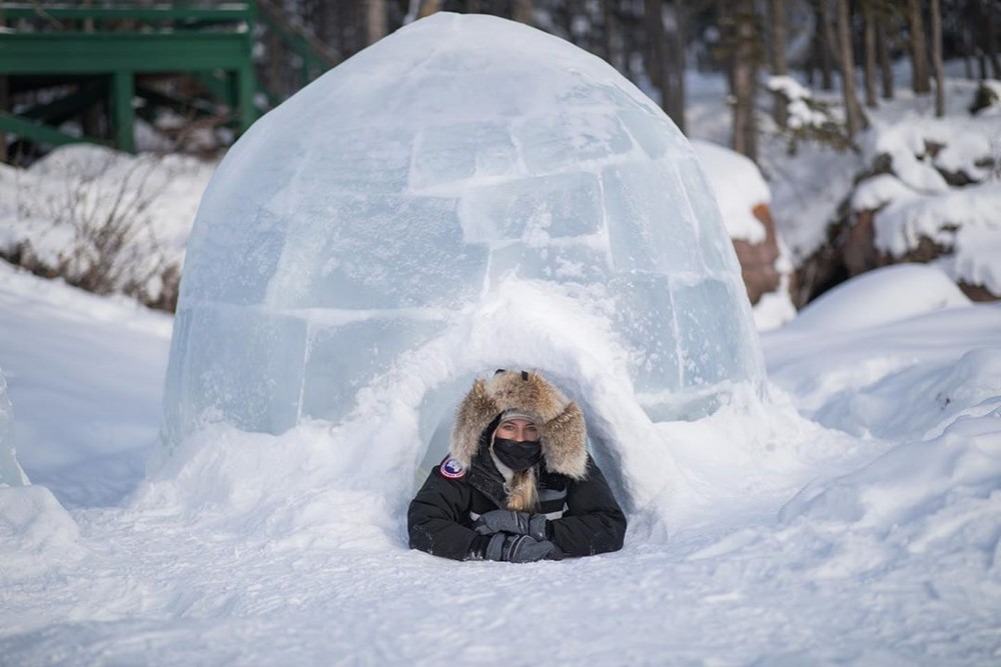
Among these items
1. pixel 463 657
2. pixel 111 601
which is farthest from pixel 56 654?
pixel 463 657

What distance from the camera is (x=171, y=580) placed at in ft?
11.9

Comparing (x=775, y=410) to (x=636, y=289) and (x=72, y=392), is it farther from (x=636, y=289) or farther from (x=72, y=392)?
(x=72, y=392)

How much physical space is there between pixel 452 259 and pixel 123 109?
31.2 ft

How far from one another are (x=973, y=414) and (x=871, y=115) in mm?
14306

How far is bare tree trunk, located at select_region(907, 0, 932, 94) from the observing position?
15.4m

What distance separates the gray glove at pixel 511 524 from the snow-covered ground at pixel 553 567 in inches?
9.4

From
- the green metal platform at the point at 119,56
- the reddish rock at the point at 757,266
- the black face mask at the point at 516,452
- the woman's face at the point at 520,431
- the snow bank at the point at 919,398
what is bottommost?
the reddish rock at the point at 757,266

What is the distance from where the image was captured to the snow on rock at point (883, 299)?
31.3 feet

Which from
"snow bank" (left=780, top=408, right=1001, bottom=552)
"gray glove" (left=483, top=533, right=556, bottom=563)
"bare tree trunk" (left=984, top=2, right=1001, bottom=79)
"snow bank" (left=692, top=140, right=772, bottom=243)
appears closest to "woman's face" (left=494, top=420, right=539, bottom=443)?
"gray glove" (left=483, top=533, right=556, bottom=563)

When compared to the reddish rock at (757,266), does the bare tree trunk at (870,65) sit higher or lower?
higher

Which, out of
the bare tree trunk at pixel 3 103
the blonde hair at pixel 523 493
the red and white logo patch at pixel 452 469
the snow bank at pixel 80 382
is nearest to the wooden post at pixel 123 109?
the bare tree trunk at pixel 3 103

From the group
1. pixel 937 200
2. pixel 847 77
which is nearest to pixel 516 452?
pixel 937 200

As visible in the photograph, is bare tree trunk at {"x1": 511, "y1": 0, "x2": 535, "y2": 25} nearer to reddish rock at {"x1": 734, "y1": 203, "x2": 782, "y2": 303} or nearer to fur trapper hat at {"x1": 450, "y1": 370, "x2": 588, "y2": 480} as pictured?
reddish rock at {"x1": 734, "y1": 203, "x2": 782, "y2": 303}

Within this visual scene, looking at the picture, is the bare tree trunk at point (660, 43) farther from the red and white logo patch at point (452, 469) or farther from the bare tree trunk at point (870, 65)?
the red and white logo patch at point (452, 469)
